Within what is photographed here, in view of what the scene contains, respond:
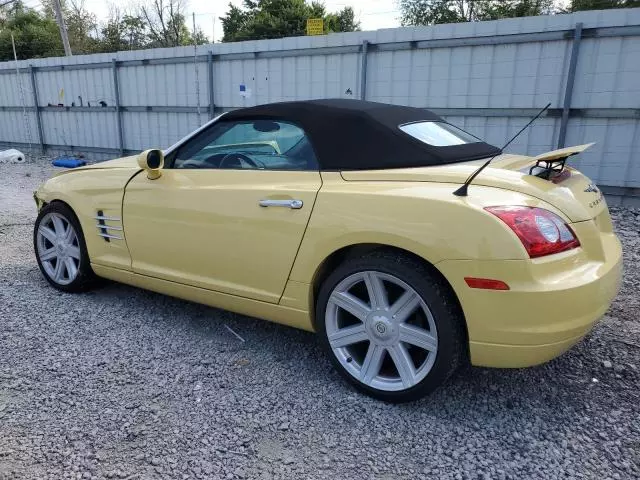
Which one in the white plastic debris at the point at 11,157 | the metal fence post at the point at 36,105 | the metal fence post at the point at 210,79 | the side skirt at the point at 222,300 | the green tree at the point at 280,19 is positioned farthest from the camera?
the green tree at the point at 280,19

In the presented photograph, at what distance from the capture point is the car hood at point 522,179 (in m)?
2.38

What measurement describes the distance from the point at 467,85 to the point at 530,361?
622cm

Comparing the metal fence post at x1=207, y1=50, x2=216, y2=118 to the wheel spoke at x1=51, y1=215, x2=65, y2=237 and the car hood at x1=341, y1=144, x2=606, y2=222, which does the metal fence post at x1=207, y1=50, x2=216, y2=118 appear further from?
the car hood at x1=341, y1=144, x2=606, y2=222

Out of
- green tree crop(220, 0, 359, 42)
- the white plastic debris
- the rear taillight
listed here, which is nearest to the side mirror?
the rear taillight

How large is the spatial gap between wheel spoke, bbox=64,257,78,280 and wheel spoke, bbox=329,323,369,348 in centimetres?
A: 236

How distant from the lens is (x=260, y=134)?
3.19 meters

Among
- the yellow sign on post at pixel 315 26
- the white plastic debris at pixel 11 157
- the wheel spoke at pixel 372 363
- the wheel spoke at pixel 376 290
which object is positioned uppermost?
the yellow sign on post at pixel 315 26

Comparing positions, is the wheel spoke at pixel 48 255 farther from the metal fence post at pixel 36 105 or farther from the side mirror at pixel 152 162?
the metal fence post at pixel 36 105

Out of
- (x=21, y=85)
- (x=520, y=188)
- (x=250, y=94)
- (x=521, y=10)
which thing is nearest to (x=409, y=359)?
(x=520, y=188)

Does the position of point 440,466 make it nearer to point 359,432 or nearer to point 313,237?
point 359,432

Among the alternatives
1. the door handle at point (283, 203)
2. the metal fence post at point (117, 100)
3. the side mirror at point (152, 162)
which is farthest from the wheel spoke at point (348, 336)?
the metal fence post at point (117, 100)

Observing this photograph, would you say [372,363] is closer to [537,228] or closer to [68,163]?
[537,228]

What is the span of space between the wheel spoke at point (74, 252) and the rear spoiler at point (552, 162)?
327cm

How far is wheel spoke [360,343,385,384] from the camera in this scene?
2.59 metres
